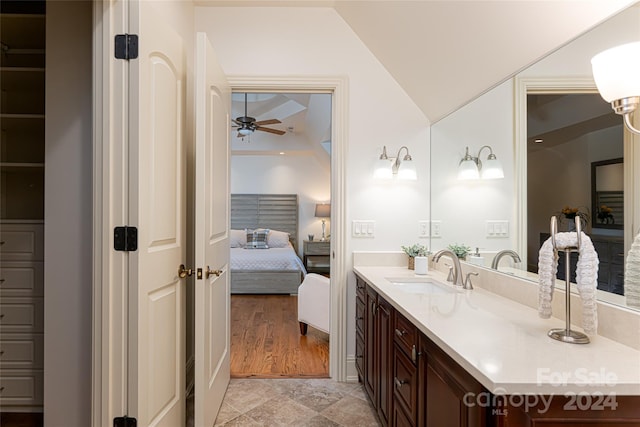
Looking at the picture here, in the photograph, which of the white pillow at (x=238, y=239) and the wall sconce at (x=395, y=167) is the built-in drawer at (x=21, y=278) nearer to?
the wall sconce at (x=395, y=167)

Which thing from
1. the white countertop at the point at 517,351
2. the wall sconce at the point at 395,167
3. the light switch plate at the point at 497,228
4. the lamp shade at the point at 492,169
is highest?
the wall sconce at the point at 395,167

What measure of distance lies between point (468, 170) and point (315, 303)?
1842 millimetres

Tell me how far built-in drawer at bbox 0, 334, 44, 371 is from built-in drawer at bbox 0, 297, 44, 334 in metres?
0.05

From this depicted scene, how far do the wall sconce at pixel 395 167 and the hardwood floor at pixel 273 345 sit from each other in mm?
1605

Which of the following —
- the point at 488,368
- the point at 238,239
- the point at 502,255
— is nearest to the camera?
the point at 488,368

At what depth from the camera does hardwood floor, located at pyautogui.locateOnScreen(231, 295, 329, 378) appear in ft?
8.59

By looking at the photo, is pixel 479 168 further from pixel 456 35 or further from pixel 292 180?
pixel 292 180

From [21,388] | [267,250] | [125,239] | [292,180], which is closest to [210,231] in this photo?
[125,239]

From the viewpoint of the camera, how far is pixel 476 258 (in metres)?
1.99

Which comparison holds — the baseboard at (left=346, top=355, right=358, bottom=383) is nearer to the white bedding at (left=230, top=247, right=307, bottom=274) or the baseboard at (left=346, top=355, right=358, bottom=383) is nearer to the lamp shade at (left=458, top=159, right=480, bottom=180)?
the lamp shade at (left=458, top=159, right=480, bottom=180)

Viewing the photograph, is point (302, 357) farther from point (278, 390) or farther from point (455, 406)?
point (455, 406)

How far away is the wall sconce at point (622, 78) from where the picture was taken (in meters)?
0.98

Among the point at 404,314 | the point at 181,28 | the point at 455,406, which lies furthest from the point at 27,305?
the point at 455,406

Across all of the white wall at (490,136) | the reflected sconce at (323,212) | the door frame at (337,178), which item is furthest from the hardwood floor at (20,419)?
the reflected sconce at (323,212)
